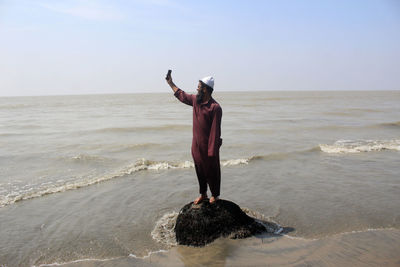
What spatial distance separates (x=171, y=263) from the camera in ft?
12.2

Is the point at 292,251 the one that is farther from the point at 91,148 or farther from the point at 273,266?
the point at 91,148

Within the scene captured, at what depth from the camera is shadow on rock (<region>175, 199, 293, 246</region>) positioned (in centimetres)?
420

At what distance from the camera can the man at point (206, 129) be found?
411cm

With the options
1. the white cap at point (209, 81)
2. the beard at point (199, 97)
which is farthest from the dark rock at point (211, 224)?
the white cap at point (209, 81)

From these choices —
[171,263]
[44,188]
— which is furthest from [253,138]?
[171,263]

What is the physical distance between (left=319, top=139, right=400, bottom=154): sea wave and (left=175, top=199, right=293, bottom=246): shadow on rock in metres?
7.13

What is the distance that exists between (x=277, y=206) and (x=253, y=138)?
8.14 meters

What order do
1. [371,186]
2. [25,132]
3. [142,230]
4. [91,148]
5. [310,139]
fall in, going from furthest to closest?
[25,132], [310,139], [91,148], [371,186], [142,230]

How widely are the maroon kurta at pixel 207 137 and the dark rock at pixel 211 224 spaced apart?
0.24 meters

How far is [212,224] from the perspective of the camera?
4.29 meters

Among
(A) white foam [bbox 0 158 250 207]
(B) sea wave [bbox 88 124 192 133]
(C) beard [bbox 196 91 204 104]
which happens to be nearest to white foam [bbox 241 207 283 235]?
(C) beard [bbox 196 91 204 104]

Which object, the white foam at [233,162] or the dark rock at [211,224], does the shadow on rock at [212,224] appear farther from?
the white foam at [233,162]

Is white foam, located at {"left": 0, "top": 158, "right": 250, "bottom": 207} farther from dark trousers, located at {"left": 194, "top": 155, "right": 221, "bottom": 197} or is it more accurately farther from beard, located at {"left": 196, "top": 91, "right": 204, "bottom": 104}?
beard, located at {"left": 196, "top": 91, "right": 204, "bottom": 104}

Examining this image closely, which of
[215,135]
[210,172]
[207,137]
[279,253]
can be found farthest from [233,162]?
[279,253]
